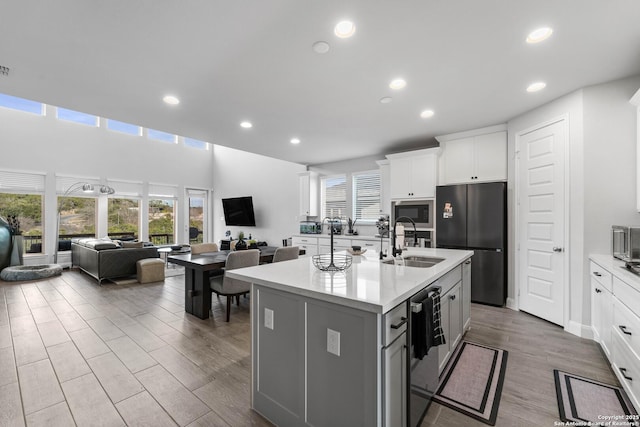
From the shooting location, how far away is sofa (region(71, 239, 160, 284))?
513 cm

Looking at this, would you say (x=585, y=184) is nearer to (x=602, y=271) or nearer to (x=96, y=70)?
(x=602, y=271)

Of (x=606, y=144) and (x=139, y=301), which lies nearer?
(x=606, y=144)

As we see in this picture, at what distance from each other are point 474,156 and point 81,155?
8974 mm

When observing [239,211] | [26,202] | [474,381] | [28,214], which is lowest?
[474,381]

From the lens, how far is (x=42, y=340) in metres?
2.80

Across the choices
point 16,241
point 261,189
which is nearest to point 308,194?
point 261,189

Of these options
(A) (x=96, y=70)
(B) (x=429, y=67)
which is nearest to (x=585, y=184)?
(B) (x=429, y=67)

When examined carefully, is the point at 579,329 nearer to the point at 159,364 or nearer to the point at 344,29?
the point at 344,29

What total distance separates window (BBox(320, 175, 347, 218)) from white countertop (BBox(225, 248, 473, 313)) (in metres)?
4.15

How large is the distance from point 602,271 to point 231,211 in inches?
320

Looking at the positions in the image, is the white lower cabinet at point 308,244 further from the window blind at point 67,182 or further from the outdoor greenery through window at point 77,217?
the outdoor greenery through window at point 77,217

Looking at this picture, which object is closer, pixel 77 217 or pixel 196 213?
pixel 77 217

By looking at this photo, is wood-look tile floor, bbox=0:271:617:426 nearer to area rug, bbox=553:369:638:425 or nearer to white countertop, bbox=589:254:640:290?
area rug, bbox=553:369:638:425

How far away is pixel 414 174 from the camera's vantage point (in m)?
4.75
